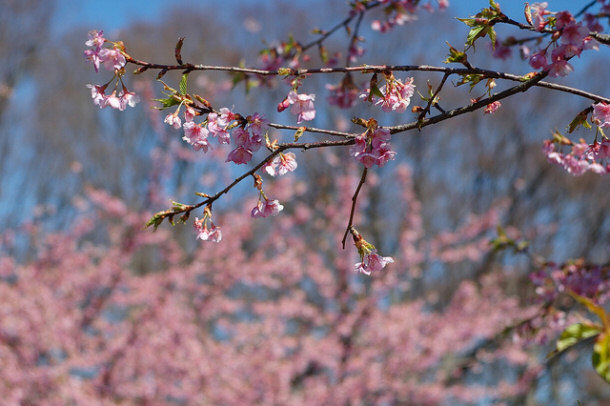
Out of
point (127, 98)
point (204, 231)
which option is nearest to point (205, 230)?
point (204, 231)

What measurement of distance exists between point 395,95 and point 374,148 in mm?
230

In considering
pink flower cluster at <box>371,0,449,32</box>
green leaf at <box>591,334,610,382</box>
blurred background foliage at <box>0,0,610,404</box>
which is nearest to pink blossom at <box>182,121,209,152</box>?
green leaf at <box>591,334,610,382</box>

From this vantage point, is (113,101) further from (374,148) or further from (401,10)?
(401,10)

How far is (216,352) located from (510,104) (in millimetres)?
8035

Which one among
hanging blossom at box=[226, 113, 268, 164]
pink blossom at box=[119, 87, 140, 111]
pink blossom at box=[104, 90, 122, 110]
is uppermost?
pink blossom at box=[119, 87, 140, 111]

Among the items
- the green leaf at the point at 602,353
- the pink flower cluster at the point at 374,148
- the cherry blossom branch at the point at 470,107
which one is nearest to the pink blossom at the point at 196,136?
the pink flower cluster at the point at 374,148

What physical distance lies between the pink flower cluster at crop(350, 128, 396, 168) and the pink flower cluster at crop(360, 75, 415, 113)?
157 millimetres

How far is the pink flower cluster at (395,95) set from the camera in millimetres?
1611

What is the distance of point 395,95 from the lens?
1.63 metres

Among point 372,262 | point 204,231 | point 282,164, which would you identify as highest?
point 282,164

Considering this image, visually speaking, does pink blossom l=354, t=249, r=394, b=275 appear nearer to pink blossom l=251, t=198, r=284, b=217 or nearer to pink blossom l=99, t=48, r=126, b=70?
pink blossom l=251, t=198, r=284, b=217

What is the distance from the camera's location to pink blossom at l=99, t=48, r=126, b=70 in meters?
1.54

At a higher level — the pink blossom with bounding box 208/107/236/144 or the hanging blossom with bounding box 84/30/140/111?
the hanging blossom with bounding box 84/30/140/111

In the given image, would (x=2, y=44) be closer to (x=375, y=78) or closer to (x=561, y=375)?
(x=375, y=78)
